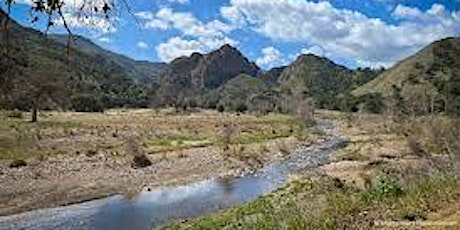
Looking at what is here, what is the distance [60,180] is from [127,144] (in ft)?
48.0

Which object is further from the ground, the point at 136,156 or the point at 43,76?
the point at 43,76

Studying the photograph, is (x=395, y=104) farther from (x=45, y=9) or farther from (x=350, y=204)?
(x=45, y=9)

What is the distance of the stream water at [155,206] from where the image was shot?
105 feet

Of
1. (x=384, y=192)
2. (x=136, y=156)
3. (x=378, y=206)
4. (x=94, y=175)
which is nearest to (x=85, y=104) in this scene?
(x=136, y=156)

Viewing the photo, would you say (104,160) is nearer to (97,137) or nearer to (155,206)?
(155,206)

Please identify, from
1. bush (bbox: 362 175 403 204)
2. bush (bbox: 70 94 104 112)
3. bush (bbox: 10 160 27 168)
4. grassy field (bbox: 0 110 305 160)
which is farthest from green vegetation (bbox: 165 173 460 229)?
bush (bbox: 70 94 104 112)

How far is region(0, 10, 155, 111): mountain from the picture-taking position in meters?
5.53

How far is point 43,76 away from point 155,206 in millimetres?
56427

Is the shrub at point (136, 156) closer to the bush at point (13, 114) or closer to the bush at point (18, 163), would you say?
the bush at point (18, 163)

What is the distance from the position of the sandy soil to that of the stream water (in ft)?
6.05

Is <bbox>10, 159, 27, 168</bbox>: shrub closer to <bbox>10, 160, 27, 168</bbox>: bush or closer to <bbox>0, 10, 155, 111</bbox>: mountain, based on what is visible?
<bbox>10, 160, 27, 168</bbox>: bush

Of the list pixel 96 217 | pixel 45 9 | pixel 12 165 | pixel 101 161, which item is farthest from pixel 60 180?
pixel 45 9

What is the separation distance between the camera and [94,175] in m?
49.5

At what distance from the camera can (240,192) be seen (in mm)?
42438
